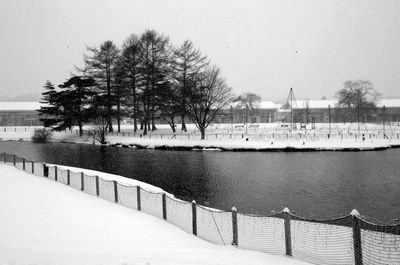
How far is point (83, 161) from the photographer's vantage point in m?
43.2

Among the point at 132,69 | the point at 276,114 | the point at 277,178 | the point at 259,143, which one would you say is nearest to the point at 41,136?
the point at 132,69

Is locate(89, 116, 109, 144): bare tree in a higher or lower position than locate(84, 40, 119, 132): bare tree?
lower

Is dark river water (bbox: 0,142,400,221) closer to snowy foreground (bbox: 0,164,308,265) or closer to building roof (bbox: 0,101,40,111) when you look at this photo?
snowy foreground (bbox: 0,164,308,265)

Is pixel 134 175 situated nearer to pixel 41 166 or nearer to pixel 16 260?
pixel 41 166

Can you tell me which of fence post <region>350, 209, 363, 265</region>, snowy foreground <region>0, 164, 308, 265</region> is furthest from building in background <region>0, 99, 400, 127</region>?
fence post <region>350, 209, 363, 265</region>

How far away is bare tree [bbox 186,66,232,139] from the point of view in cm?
6284

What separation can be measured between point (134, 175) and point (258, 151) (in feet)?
74.3

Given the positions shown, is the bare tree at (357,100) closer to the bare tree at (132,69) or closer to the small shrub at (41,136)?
the bare tree at (132,69)

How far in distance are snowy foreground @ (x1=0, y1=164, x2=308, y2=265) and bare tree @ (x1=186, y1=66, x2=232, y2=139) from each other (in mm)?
45152

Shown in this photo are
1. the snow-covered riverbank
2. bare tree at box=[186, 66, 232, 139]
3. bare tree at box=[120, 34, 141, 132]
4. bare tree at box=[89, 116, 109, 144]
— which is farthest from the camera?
bare tree at box=[120, 34, 141, 132]

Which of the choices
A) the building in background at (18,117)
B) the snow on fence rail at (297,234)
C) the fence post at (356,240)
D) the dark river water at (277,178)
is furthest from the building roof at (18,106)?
the fence post at (356,240)

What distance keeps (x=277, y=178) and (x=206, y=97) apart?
35.9m

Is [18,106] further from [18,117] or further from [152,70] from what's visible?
[152,70]

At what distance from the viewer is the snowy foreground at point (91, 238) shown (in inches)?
335
